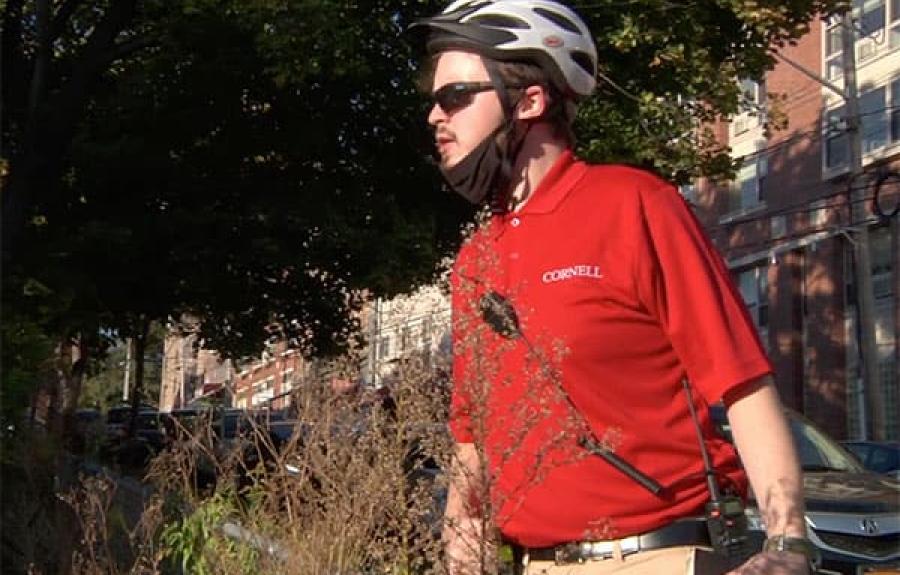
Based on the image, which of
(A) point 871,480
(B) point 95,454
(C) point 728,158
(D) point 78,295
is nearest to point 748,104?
(C) point 728,158

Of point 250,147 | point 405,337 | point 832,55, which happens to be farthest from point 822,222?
point 405,337

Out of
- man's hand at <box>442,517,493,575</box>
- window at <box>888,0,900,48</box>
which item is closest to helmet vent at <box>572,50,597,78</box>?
man's hand at <box>442,517,493,575</box>

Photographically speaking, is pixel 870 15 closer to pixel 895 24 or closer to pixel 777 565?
pixel 895 24

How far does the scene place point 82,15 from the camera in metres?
18.8

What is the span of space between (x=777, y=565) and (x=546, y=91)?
3.07 ft

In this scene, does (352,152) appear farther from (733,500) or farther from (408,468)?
(733,500)

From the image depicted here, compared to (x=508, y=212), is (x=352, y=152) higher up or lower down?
higher up

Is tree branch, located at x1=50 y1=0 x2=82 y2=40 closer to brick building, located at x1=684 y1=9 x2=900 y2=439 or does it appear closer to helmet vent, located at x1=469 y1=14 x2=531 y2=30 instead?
helmet vent, located at x1=469 y1=14 x2=531 y2=30

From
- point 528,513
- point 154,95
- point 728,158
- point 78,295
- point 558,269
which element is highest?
point 154,95

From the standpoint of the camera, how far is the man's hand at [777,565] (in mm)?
1915

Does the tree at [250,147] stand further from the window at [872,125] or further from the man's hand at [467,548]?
the window at [872,125]

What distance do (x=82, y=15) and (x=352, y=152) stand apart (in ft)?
14.7

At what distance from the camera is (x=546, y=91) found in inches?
95.3

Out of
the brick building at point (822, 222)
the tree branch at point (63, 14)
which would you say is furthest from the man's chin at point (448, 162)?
the brick building at point (822, 222)
